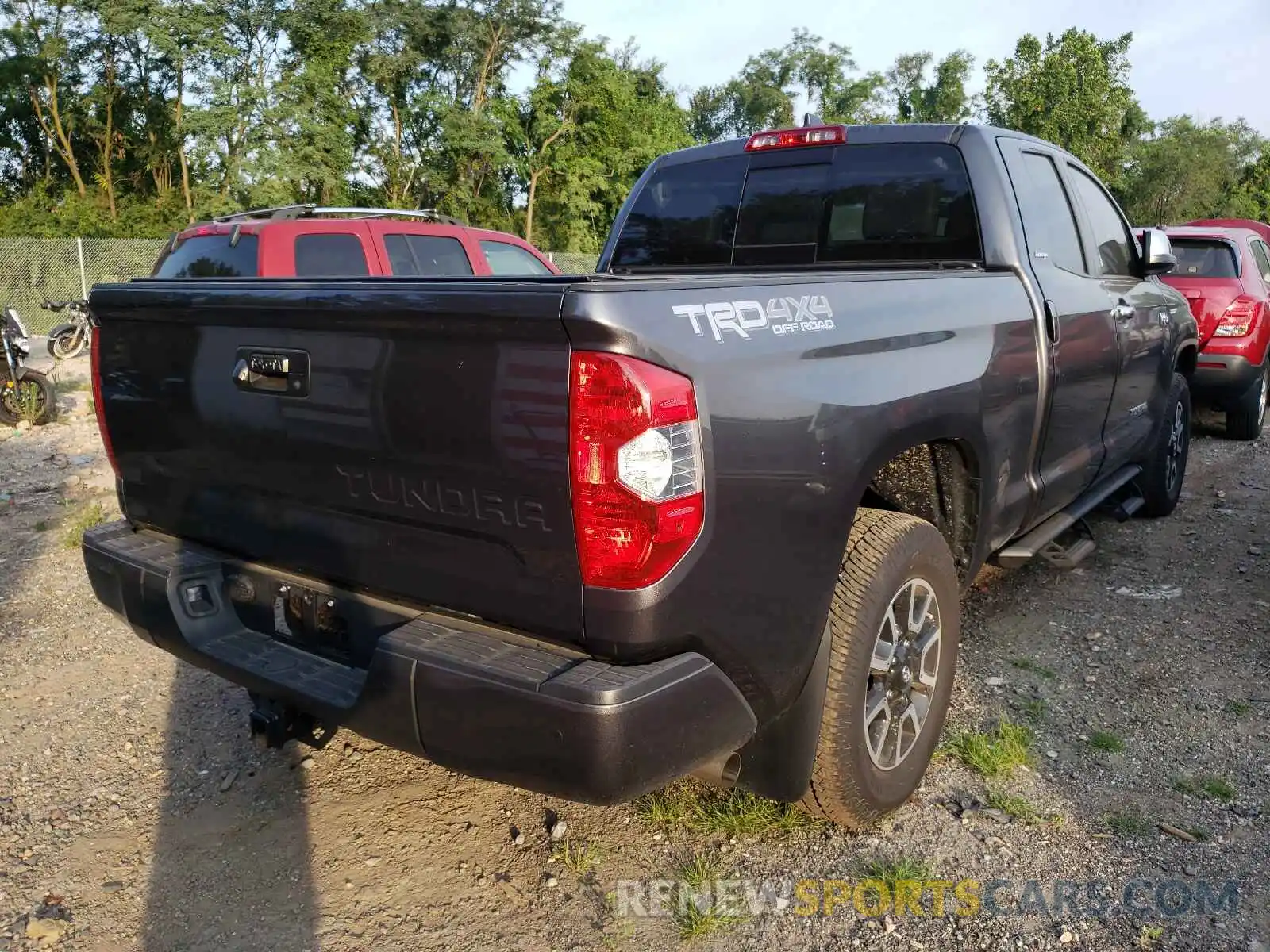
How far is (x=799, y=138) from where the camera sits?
12.9 feet

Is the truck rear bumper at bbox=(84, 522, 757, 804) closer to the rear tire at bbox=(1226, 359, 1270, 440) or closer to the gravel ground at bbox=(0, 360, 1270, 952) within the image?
the gravel ground at bbox=(0, 360, 1270, 952)

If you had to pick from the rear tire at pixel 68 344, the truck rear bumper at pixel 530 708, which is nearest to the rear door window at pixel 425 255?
the truck rear bumper at pixel 530 708

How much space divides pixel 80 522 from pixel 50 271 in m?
16.4

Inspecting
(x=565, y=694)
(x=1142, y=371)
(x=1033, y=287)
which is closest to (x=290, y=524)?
(x=565, y=694)

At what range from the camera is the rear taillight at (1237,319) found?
26.1 ft

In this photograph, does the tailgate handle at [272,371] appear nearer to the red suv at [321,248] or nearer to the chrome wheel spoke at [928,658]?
the chrome wheel spoke at [928,658]

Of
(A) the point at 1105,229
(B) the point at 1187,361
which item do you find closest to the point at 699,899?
(A) the point at 1105,229

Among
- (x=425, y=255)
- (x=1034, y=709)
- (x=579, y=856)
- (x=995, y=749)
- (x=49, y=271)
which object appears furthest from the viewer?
(x=49, y=271)

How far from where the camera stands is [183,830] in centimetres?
294

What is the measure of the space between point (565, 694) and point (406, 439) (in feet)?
2.23

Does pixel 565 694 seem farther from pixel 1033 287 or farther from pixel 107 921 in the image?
pixel 1033 287

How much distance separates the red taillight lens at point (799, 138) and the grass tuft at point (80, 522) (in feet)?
13.9

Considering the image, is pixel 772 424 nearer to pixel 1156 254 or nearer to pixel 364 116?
pixel 1156 254

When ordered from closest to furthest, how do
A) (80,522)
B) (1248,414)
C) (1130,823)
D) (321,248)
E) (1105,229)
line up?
1. (1130,823)
2. (1105,229)
3. (80,522)
4. (321,248)
5. (1248,414)
